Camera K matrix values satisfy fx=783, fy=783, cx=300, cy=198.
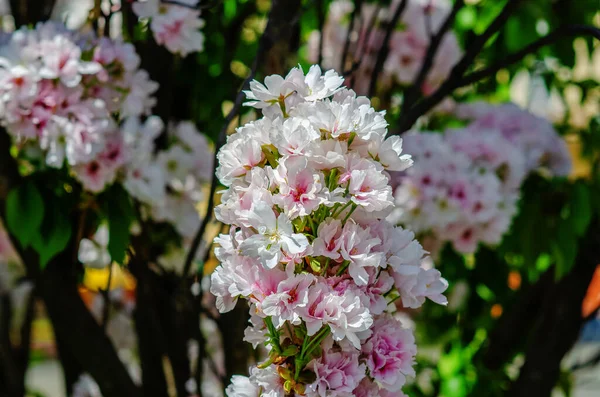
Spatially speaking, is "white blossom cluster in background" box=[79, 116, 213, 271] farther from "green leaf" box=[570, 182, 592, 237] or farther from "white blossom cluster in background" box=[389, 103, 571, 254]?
"green leaf" box=[570, 182, 592, 237]

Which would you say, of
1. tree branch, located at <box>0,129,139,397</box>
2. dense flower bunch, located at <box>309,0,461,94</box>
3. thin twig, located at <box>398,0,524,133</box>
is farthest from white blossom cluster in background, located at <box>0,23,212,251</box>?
dense flower bunch, located at <box>309,0,461,94</box>

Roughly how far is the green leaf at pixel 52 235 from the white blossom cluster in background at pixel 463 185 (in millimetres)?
641

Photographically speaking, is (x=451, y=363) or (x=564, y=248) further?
(x=451, y=363)

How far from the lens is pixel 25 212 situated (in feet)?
4.07

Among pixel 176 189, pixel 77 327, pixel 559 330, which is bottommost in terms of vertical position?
pixel 559 330

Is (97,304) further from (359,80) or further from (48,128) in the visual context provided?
(48,128)

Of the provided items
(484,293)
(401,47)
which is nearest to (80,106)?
(401,47)

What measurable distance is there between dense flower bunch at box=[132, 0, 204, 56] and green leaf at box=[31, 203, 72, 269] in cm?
33

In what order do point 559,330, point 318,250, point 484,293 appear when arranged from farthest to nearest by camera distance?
point 484,293 → point 559,330 → point 318,250

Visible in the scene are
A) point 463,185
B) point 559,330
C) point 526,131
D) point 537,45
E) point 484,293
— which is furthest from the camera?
point 484,293

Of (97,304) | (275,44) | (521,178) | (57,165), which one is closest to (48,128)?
(57,165)

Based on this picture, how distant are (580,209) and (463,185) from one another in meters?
0.22

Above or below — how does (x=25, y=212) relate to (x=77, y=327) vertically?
above

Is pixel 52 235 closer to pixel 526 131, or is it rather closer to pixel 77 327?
pixel 77 327
